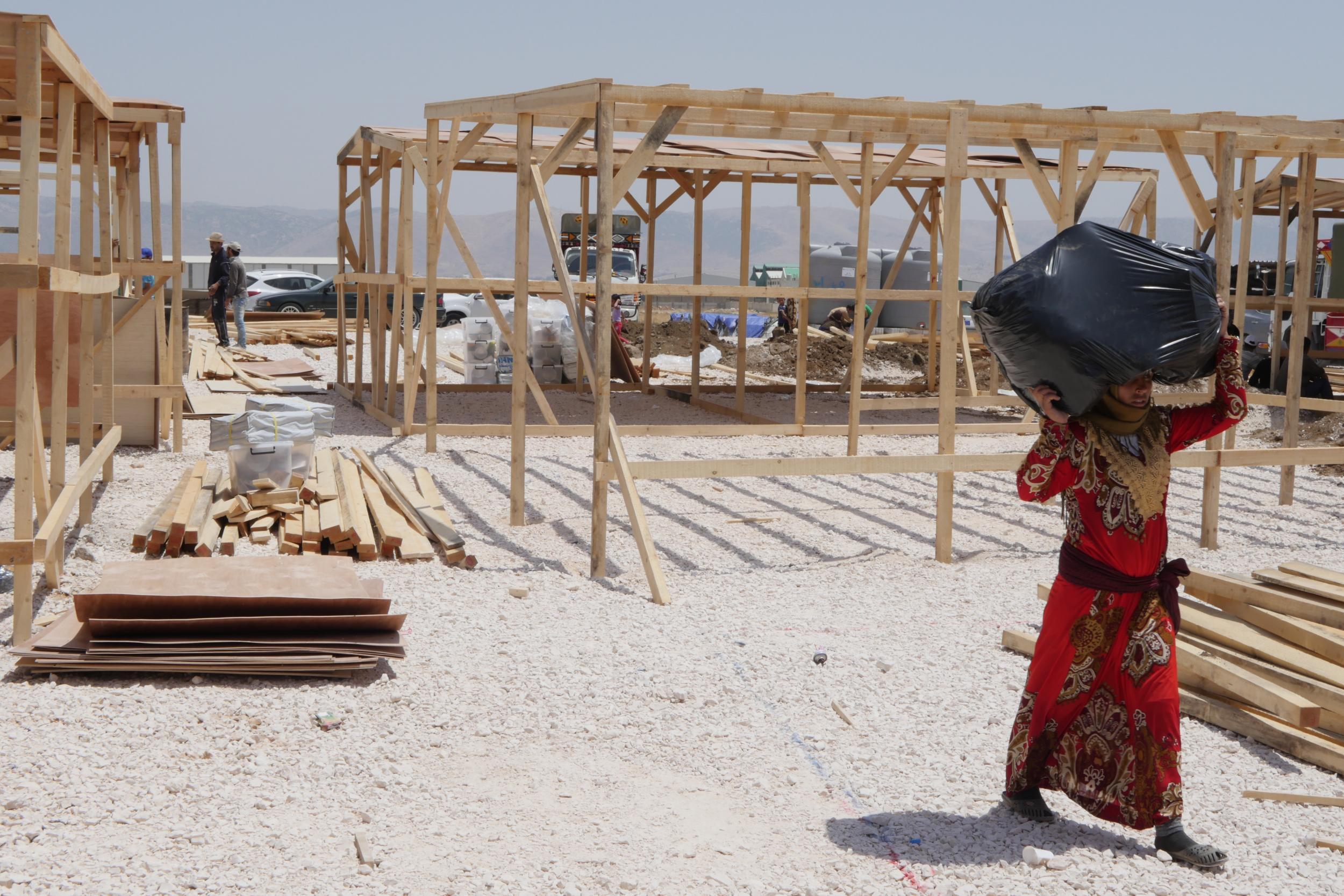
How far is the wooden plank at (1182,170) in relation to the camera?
8.46 m

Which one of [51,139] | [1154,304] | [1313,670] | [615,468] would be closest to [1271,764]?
[1313,670]

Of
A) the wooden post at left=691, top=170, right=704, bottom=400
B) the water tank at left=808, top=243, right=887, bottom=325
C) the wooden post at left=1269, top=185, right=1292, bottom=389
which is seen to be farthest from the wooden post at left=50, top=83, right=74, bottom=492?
the water tank at left=808, top=243, right=887, bottom=325

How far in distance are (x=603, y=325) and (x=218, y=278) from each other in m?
15.5

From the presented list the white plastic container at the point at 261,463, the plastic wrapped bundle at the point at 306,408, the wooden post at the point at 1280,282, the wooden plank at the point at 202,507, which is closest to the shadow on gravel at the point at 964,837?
the wooden plank at the point at 202,507

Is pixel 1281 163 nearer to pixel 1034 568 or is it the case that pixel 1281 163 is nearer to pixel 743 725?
pixel 1034 568

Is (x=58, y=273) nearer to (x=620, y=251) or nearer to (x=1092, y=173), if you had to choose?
(x=1092, y=173)

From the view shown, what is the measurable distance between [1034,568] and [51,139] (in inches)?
290

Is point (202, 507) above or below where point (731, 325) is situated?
below

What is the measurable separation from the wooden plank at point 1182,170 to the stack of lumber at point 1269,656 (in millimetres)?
3007

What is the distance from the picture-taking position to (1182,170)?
850 centimetres

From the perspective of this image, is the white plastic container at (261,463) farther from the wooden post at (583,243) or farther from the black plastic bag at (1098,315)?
the wooden post at (583,243)

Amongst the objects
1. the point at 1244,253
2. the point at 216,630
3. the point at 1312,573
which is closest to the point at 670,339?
the point at 1244,253

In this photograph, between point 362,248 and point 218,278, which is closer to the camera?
point 362,248

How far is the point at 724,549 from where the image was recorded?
28.7 feet
